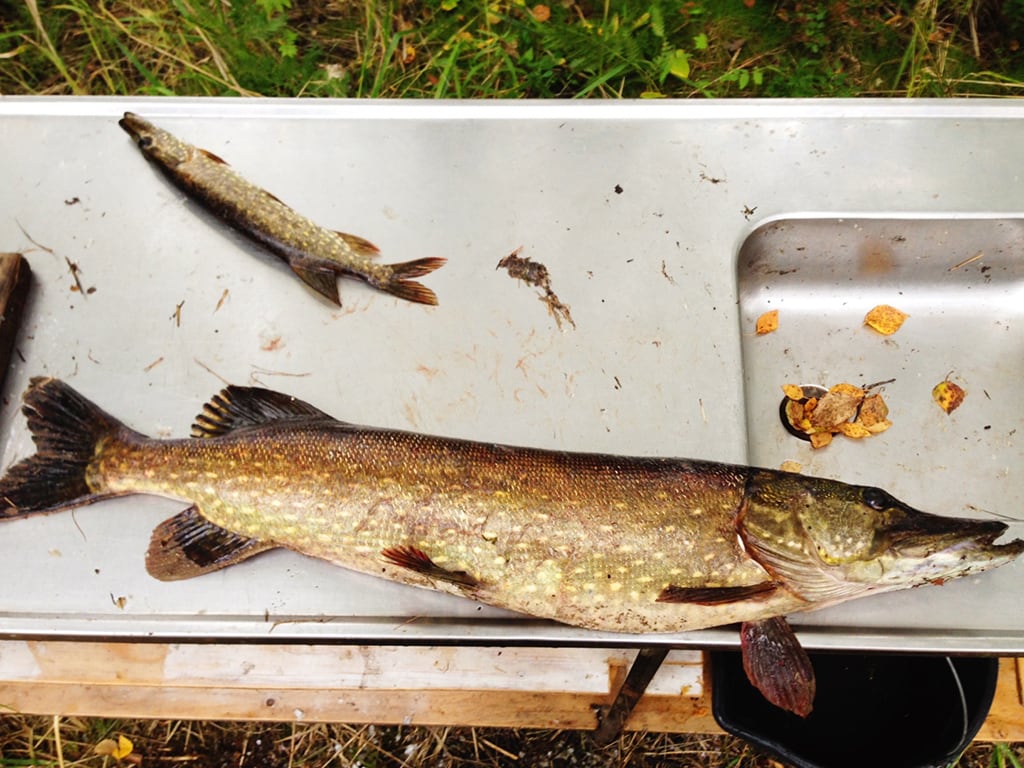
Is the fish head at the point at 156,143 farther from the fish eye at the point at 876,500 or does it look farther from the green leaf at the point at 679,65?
the fish eye at the point at 876,500

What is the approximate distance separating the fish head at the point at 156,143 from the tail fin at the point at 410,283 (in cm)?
75

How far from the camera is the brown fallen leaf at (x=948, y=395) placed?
235cm

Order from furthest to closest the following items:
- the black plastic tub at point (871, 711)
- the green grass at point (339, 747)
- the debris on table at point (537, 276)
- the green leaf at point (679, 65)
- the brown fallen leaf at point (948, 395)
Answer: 1. the green leaf at point (679, 65)
2. the green grass at point (339, 747)
3. the brown fallen leaf at point (948, 395)
4. the debris on table at point (537, 276)
5. the black plastic tub at point (871, 711)

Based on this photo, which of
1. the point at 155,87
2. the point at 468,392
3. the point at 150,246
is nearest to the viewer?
the point at 468,392

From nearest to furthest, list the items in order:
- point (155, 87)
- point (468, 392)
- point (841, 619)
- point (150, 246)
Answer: point (841, 619) < point (468, 392) < point (150, 246) < point (155, 87)

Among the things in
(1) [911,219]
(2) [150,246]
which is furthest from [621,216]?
(2) [150,246]

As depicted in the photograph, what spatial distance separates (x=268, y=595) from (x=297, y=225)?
107cm

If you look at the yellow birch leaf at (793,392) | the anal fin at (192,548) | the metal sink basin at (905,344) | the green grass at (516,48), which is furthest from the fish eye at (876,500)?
the green grass at (516,48)

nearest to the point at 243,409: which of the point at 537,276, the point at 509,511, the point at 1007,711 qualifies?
the point at 509,511

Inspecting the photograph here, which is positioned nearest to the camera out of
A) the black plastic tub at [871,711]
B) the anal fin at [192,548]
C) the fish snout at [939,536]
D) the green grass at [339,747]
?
the fish snout at [939,536]

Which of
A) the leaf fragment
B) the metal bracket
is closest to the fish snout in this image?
the metal bracket

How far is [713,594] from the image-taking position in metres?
1.78

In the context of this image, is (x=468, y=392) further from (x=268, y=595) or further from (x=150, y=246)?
(x=150, y=246)

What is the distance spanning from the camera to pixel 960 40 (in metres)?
3.37
